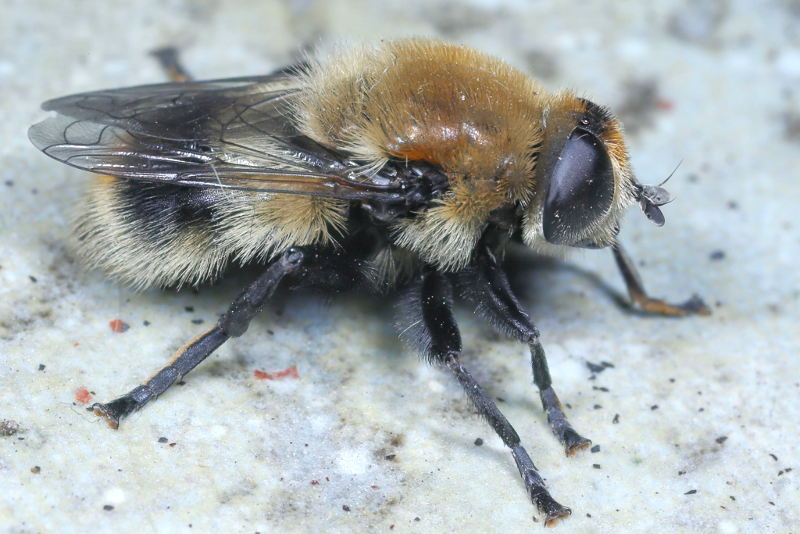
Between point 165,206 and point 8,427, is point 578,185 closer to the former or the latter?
point 165,206

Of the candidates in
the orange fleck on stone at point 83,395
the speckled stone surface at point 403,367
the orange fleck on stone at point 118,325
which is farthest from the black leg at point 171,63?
the orange fleck on stone at point 83,395

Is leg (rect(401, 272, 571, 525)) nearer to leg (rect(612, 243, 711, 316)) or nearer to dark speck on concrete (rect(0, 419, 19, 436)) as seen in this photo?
leg (rect(612, 243, 711, 316))

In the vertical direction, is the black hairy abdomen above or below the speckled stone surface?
above

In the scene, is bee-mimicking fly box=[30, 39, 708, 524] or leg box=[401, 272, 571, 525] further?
bee-mimicking fly box=[30, 39, 708, 524]

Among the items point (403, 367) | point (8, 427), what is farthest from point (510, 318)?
point (8, 427)

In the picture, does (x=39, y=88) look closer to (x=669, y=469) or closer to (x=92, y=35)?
(x=92, y=35)

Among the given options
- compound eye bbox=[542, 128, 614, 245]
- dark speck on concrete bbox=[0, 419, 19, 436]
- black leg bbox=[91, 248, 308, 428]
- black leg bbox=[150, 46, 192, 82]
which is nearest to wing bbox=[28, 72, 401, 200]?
black leg bbox=[91, 248, 308, 428]
